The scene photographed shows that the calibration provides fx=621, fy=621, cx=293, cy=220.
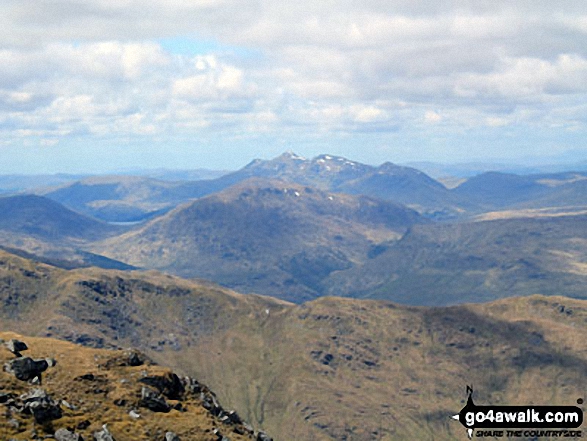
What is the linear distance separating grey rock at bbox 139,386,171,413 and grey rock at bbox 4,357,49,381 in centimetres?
2363

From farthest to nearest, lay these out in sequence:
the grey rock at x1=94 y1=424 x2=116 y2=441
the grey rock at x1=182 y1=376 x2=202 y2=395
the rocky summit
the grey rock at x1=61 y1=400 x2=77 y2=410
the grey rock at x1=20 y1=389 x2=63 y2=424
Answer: the grey rock at x1=182 y1=376 x2=202 y2=395, the grey rock at x1=61 y1=400 x2=77 y2=410, the grey rock at x1=94 y1=424 x2=116 y2=441, the rocky summit, the grey rock at x1=20 y1=389 x2=63 y2=424

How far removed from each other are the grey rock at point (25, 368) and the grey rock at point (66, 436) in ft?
86.2

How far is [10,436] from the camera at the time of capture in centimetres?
11031

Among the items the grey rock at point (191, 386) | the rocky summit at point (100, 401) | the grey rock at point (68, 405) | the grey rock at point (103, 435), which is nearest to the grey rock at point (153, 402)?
the rocky summit at point (100, 401)

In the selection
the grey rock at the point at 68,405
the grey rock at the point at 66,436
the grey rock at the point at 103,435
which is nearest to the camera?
the grey rock at the point at 66,436

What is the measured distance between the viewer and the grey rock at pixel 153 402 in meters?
144

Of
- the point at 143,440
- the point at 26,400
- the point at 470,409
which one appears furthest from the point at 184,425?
the point at 470,409

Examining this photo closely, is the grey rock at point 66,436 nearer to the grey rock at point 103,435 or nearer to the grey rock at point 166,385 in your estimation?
the grey rock at point 103,435

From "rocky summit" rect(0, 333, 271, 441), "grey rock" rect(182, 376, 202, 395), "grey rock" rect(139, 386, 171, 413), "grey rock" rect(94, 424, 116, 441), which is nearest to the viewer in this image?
"rocky summit" rect(0, 333, 271, 441)

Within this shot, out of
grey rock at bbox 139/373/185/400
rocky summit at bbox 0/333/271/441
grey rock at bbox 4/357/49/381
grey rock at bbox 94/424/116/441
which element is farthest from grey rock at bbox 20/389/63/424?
grey rock at bbox 139/373/185/400

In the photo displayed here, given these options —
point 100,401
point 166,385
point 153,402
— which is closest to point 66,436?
point 100,401

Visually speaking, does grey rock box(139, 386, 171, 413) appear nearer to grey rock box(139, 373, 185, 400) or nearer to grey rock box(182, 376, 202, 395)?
grey rock box(139, 373, 185, 400)

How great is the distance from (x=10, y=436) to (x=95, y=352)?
59732mm

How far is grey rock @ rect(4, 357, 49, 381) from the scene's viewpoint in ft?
445
